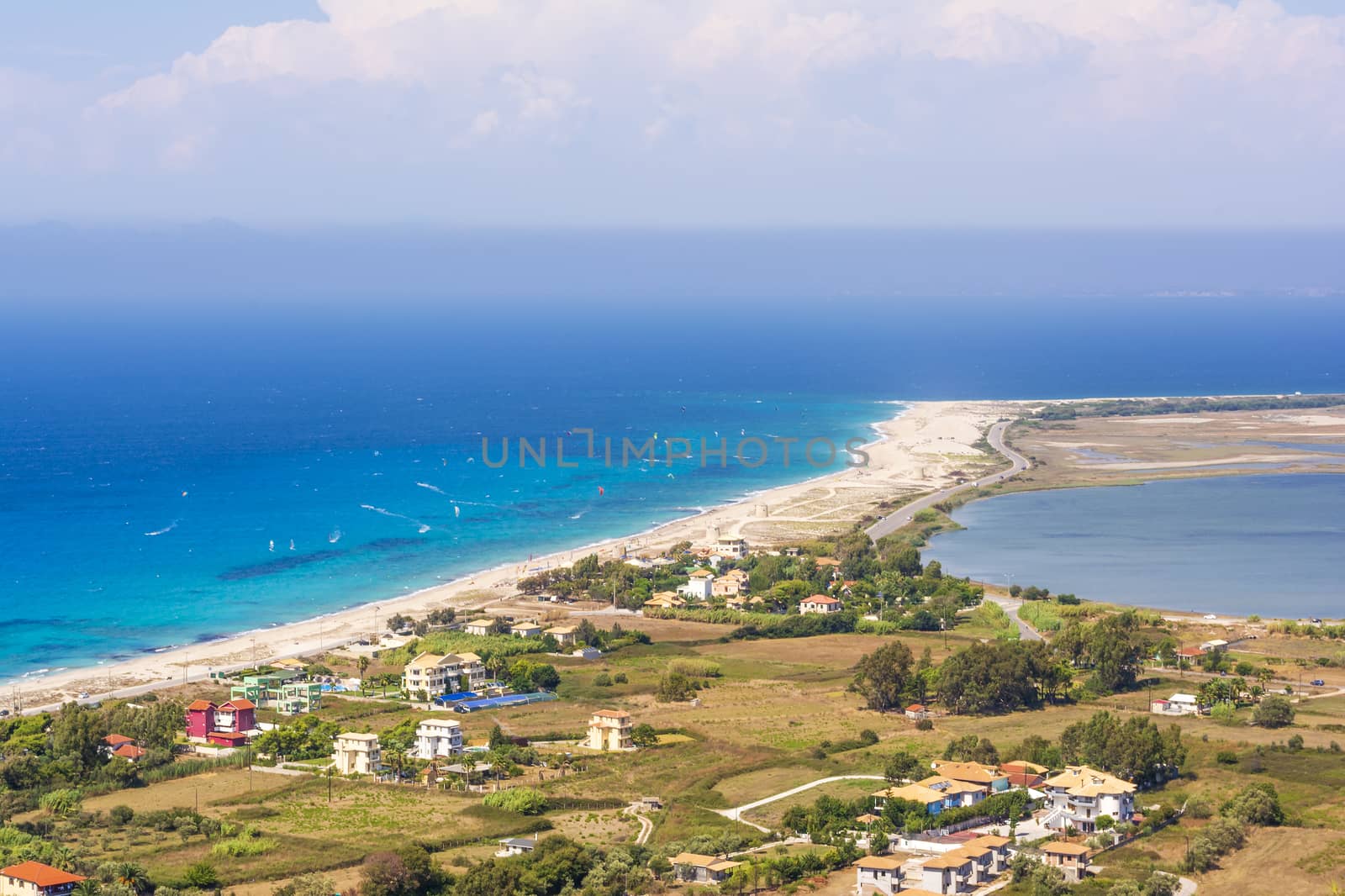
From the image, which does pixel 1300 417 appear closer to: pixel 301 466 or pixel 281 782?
pixel 301 466

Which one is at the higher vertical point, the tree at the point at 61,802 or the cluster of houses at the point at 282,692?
the cluster of houses at the point at 282,692

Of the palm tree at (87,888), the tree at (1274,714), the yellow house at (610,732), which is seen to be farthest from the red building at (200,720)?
the tree at (1274,714)

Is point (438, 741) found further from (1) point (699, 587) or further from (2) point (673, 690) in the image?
(1) point (699, 587)

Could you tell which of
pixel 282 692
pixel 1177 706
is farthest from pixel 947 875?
pixel 282 692

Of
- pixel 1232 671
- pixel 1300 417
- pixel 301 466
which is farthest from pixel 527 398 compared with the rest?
pixel 1232 671

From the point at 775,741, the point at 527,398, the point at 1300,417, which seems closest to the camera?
the point at 775,741

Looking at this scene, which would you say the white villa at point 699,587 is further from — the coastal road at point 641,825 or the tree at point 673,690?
the coastal road at point 641,825
